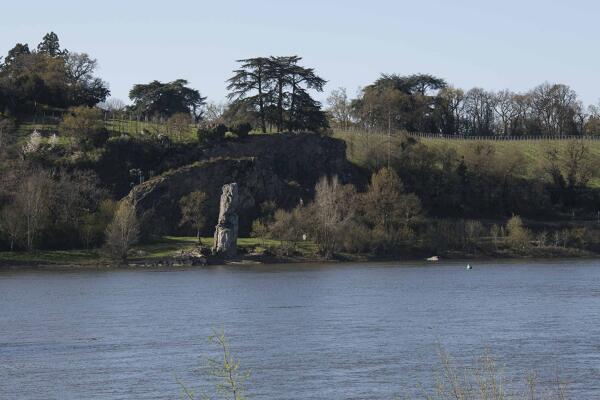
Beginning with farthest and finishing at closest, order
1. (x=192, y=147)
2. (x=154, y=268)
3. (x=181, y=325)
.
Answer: (x=192, y=147)
(x=154, y=268)
(x=181, y=325)

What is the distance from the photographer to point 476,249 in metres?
A: 125

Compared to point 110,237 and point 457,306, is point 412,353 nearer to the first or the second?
point 457,306

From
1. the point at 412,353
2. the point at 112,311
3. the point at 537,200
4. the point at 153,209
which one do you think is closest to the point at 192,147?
the point at 153,209

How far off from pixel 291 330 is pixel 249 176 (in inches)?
3017

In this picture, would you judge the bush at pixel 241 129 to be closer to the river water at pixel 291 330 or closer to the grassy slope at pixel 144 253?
the grassy slope at pixel 144 253

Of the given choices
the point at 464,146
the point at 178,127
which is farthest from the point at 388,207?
the point at 464,146

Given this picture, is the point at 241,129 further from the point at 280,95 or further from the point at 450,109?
the point at 450,109

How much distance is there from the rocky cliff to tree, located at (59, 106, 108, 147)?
10.5 meters

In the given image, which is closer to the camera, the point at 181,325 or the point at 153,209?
the point at 181,325

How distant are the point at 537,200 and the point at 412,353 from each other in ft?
341

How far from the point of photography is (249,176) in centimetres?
13188

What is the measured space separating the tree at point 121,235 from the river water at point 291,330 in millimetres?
12551

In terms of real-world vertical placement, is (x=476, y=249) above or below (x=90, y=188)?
below

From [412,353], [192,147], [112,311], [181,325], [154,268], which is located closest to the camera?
[412,353]
